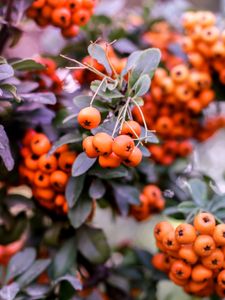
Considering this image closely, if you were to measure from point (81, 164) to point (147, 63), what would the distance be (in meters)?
0.22

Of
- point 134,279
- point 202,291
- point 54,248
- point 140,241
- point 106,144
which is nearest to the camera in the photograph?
point 106,144

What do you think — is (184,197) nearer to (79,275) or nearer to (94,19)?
(79,275)

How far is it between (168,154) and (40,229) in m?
0.37

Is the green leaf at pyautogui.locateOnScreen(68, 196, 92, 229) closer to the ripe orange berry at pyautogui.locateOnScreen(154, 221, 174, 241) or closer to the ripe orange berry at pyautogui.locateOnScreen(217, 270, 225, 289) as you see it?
the ripe orange berry at pyautogui.locateOnScreen(154, 221, 174, 241)

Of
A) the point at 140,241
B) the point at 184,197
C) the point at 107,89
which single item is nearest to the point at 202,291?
the point at 184,197

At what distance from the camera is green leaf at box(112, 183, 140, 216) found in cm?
104

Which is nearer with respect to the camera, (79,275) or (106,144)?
(106,144)

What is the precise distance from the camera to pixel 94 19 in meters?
1.35

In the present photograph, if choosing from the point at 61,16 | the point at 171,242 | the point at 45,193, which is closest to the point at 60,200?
the point at 45,193

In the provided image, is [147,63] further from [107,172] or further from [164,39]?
[164,39]

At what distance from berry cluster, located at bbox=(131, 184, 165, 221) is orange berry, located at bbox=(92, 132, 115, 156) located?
33 cm

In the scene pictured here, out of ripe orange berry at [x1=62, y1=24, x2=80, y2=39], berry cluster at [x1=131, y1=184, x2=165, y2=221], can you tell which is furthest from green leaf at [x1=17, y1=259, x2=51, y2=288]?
ripe orange berry at [x1=62, y1=24, x2=80, y2=39]

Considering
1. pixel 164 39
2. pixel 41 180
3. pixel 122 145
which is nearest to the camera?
pixel 122 145

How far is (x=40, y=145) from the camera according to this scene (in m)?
1.01
